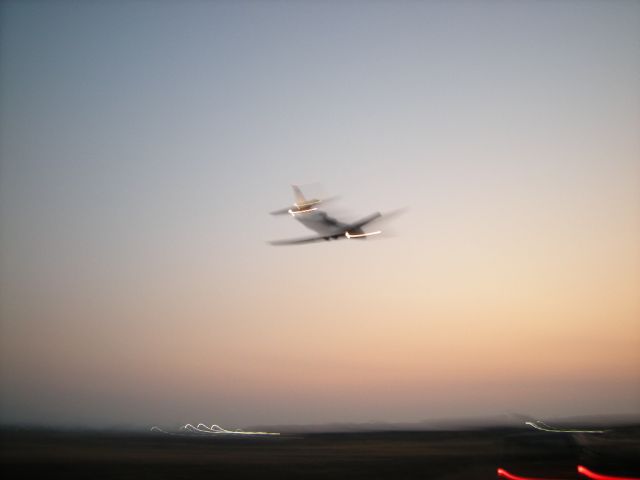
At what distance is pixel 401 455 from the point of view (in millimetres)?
40438

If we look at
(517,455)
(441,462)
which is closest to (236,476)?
(517,455)

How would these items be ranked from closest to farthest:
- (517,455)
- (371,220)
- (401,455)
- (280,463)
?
(517,455)
(371,220)
(280,463)
(401,455)

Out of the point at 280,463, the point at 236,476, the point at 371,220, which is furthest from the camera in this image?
the point at 280,463

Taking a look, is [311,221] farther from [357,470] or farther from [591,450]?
[591,450]

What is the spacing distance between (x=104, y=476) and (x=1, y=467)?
7.94 metres

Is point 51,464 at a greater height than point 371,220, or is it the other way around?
point 371,220

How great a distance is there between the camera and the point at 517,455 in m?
23.2

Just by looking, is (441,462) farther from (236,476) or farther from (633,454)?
(633,454)

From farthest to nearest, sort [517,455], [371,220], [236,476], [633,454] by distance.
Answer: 1. [371,220]
2. [236,476]
3. [517,455]
4. [633,454]

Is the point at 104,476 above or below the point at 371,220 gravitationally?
below

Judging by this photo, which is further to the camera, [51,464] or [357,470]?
[51,464]

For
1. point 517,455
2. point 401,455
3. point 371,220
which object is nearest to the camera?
point 517,455

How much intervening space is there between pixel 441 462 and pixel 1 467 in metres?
22.5

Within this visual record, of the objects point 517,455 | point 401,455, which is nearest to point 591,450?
point 517,455
